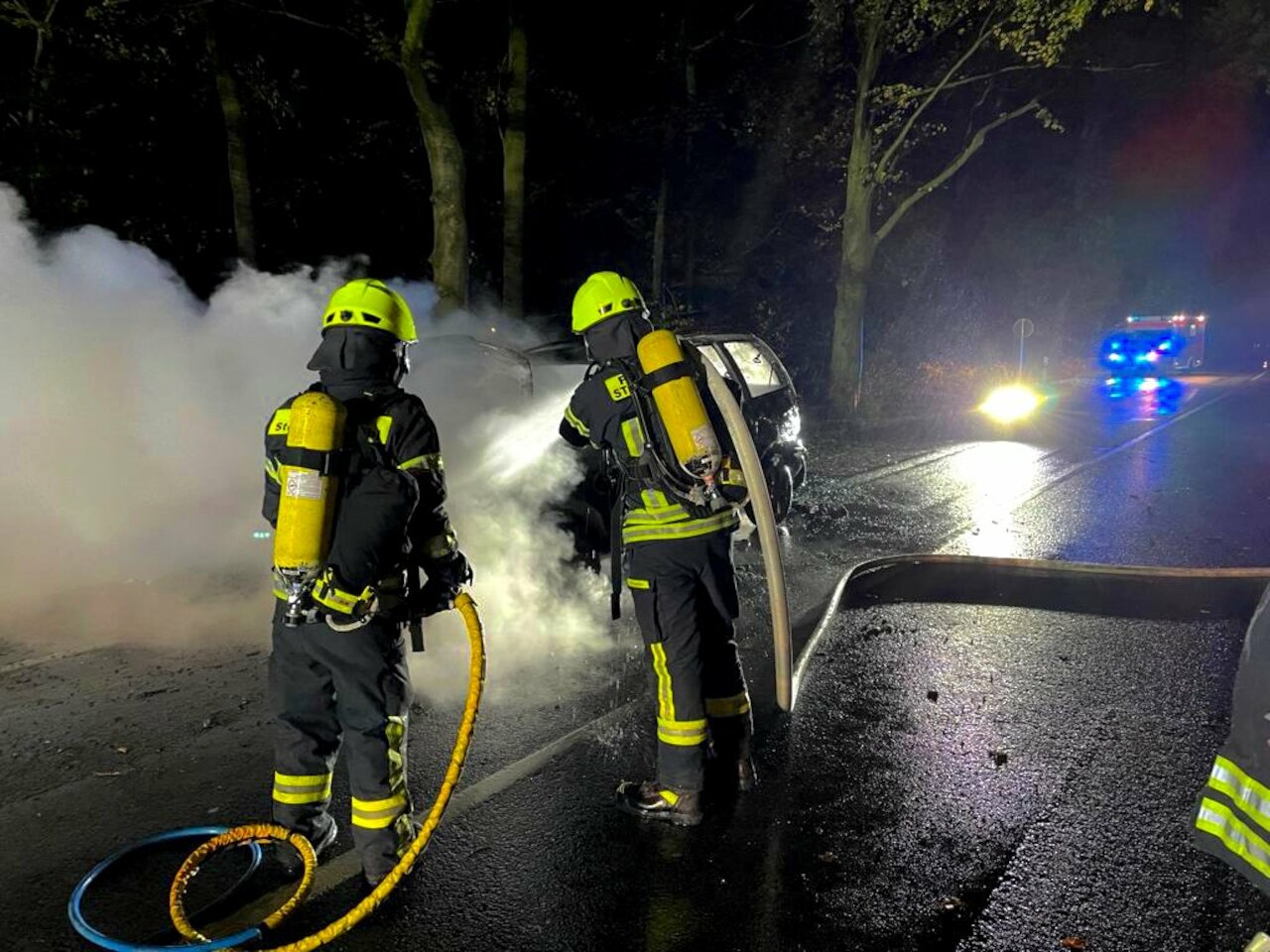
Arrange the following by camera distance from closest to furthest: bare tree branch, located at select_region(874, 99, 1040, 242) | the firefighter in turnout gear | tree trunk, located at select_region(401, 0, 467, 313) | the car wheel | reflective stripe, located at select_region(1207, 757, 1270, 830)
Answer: reflective stripe, located at select_region(1207, 757, 1270, 830) → the firefighter in turnout gear → the car wheel → tree trunk, located at select_region(401, 0, 467, 313) → bare tree branch, located at select_region(874, 99, 1040, 242)

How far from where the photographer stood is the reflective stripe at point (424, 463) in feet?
9.65

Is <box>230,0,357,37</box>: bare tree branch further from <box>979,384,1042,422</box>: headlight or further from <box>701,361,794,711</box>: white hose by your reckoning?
<box>979,384,1042,422</box>: headlight

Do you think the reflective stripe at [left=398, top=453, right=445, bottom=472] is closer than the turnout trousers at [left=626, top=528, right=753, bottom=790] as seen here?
Yes

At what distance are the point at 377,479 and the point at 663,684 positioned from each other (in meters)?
1.42

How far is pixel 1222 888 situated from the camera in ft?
9.92

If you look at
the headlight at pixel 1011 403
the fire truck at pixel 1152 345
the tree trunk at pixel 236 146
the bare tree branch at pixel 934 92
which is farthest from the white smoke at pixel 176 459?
the fire truck at pixel 1152 345

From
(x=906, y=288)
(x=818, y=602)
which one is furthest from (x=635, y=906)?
(x=906, y=288)

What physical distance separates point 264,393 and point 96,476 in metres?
1.47

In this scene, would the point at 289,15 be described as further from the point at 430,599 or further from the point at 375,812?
the point at 375,812

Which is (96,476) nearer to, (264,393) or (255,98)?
(264,393)

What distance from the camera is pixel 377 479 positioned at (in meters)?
2.84

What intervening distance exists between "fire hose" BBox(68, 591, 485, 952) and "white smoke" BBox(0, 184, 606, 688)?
209 cm

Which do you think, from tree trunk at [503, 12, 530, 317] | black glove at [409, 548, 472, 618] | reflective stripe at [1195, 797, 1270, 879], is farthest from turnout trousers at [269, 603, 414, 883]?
tree trunk at [503, 12, 530, 317]

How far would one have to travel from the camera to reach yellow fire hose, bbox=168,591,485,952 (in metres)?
2.76
